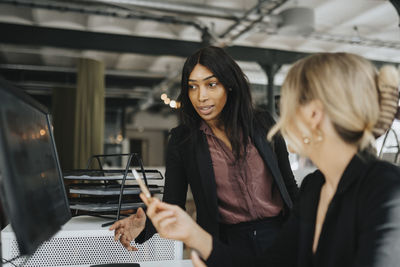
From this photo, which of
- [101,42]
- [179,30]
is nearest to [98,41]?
[101,42]

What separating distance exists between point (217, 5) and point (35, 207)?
560 centimetres

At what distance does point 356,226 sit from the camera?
86 cm

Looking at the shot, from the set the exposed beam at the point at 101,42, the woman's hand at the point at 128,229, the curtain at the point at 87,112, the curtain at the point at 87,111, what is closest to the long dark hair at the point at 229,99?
the woman's hand at the point at 128,229

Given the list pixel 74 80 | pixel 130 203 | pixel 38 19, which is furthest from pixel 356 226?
pixel 74 80

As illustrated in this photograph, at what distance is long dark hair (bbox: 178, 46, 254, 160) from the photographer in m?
1.56

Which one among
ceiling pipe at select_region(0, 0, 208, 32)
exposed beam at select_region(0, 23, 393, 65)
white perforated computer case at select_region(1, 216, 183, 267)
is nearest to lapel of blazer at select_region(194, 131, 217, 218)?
white perforated computer case at select_region(1, 216, 183, 267)

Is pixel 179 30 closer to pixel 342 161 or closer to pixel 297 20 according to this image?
pixel 297 20

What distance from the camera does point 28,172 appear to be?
2.63ft

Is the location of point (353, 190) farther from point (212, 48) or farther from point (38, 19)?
point (38, 19)

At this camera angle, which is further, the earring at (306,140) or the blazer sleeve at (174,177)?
the blazer sleeve at (174,177)

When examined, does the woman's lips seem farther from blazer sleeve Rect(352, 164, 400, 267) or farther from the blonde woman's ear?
blazer sleeve Rect(352, 164, 400, 267)

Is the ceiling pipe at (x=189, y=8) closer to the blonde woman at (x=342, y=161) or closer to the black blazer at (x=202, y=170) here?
the black blazer at (x=202, y=170)

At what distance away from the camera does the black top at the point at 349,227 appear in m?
0.77

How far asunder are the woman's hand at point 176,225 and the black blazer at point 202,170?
448mm
